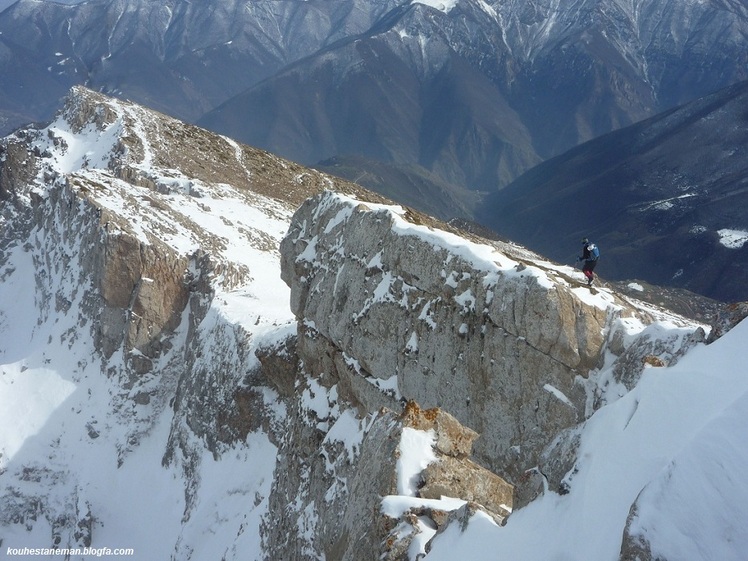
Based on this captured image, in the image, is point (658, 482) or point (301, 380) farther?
point (301, 380)

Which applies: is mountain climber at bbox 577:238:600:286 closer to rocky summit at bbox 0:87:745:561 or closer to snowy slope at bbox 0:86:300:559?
rocky summit at bbox 0:87:745:561

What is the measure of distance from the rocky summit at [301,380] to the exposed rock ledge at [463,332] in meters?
0.09

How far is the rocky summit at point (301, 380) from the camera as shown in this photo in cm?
1459

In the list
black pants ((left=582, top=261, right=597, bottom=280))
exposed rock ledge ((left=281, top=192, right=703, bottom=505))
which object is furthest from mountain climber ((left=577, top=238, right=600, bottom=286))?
exposed rock ledge ((left=281, top=192, right=703, bottom=505))

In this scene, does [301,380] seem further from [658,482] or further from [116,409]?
[658,482]

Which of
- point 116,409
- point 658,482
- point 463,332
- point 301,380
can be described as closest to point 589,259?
point 463,332

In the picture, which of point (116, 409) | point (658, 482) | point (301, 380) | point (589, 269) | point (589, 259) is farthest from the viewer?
point (116, 409)

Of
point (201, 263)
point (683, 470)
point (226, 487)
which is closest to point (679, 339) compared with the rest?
point (683, 470)

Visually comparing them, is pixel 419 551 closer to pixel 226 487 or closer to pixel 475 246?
pixel 475 246

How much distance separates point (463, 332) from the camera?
2220 centimetres

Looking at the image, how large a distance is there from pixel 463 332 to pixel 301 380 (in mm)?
11401

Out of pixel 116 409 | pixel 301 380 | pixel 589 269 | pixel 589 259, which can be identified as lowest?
pixel 116 409

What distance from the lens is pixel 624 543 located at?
30.2ft

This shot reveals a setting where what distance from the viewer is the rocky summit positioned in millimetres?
14586
